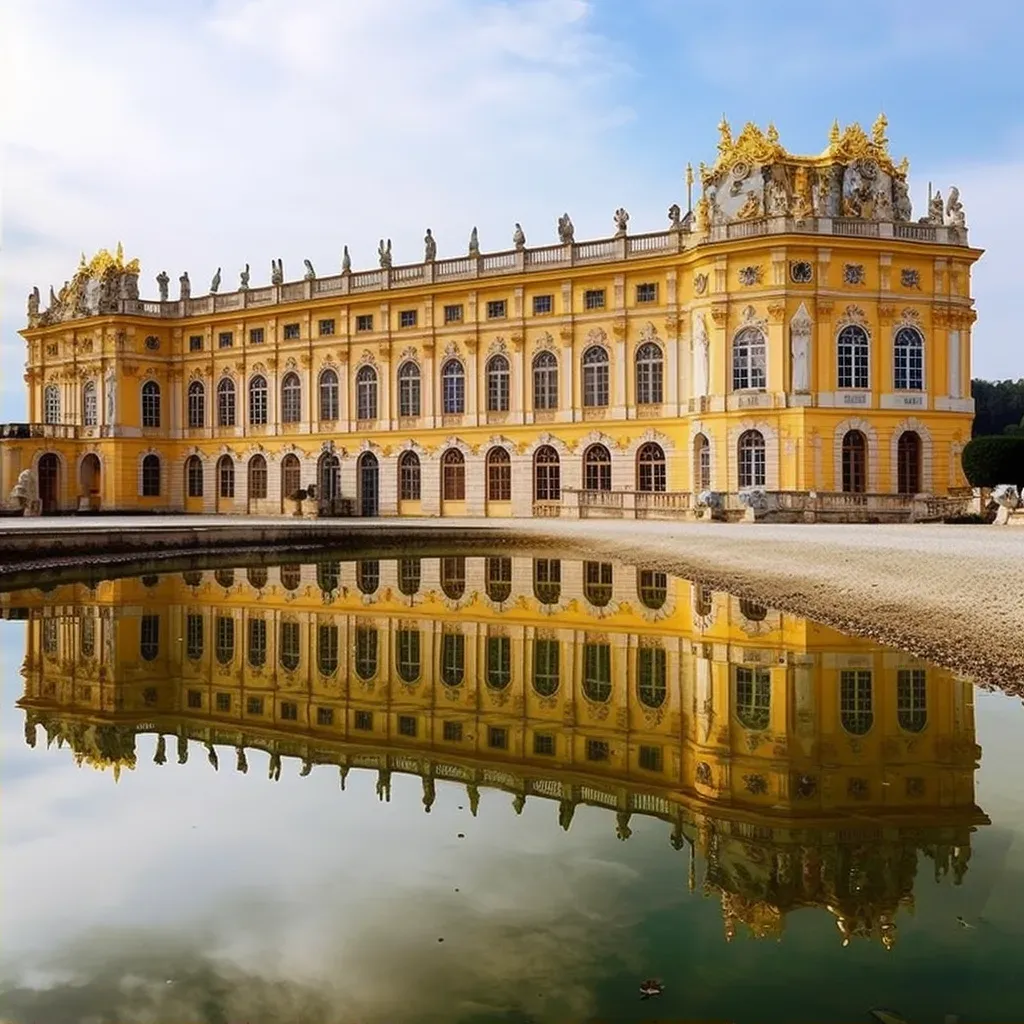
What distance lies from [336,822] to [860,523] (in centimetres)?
3043

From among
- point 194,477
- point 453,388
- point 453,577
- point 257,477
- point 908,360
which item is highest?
point 453,388

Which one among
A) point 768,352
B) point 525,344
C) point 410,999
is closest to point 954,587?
point 410,999

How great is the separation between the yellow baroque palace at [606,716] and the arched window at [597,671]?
40mm

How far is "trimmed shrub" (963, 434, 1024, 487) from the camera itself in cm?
3253

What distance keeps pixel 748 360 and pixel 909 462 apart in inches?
268

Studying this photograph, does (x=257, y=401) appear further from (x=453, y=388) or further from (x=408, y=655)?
(x=408, y=655)

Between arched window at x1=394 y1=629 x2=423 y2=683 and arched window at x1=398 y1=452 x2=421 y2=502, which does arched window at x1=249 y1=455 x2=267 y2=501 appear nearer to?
arched window at x1=398 y1=452 x2=421 y2=502

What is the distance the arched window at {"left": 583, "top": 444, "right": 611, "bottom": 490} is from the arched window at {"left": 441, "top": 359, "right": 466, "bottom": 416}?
21.4 feet

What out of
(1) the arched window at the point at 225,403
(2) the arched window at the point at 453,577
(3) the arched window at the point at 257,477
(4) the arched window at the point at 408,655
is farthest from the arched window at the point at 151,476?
(4) the arched window at the point at 408,655

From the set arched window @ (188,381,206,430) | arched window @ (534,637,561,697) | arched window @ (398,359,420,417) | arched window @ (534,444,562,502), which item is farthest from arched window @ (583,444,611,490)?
arched window @ (534,637,561,697)

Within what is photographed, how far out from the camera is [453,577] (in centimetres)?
1848

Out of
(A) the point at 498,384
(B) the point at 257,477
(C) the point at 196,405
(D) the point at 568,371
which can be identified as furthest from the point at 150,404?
(D) the point at 568,371

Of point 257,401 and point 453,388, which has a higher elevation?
point 257,401

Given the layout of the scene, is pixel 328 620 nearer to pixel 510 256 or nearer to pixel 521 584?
pixel 521 584
